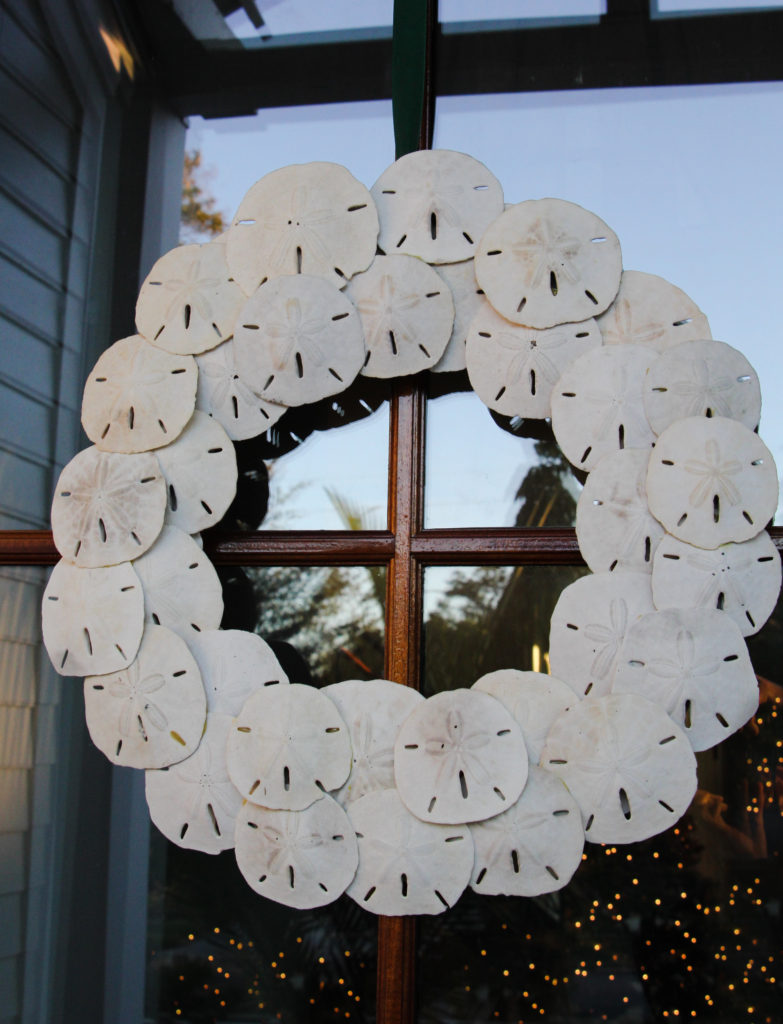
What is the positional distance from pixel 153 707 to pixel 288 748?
19 cm

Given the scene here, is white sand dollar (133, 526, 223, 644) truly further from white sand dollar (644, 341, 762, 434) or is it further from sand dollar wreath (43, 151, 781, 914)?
white sand dollar (644, 341, 762, 434)

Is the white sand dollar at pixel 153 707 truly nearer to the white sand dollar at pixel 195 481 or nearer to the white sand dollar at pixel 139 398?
the white sand dollar at pixel 195 481

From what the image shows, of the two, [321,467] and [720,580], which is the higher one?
[321,467]

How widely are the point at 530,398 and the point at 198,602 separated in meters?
0.51

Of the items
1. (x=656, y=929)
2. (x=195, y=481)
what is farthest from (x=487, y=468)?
(x=656, y=929)

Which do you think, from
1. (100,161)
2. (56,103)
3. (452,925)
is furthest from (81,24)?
(452,925)

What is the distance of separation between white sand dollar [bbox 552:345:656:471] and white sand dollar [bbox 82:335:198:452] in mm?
496

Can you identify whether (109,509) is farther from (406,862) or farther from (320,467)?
(406,862)

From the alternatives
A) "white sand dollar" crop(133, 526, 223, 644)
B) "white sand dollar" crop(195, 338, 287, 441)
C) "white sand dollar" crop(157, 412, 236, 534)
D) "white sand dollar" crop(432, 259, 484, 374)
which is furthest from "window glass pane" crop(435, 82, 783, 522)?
"white sand dollar" crop(133, 526, 223, 644)

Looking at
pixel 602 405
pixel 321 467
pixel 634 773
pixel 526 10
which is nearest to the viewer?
pixel 634 773

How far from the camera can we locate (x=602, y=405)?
1.23 metres

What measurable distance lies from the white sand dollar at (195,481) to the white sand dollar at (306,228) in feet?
0.74

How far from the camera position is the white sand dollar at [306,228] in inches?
50.9

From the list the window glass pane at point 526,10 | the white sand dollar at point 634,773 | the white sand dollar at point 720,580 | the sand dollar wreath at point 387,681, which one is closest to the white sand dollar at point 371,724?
the sand dollar wreath at point 387,681
